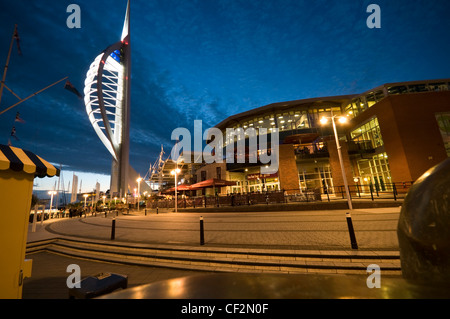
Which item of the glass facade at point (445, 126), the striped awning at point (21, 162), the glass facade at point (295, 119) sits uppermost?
the glass facade at point (295, 119)

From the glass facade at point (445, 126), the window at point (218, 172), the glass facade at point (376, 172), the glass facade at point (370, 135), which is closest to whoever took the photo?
the glass facade at point (445, 126)

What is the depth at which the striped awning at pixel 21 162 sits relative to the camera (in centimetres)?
320

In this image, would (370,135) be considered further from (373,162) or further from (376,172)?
(376,172)

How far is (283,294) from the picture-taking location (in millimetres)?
927

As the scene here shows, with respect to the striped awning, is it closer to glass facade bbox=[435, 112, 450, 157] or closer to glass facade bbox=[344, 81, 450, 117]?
glass facade bbox=[435, 112, 450, 157]

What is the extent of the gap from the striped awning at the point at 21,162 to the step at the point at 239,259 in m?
3.81

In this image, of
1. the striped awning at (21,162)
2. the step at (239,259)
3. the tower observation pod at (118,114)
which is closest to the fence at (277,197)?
the step at (239,259)

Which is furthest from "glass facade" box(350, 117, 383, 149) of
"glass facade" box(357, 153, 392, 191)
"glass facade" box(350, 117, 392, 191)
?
"glass facade" box(357, 153, 392, 191)

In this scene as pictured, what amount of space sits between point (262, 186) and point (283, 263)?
22.8 m

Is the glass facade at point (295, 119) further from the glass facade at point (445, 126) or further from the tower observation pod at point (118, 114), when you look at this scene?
the tower observation pod at point (118, 114)

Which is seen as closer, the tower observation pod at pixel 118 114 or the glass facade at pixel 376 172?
the glass facade at pixel 376 172

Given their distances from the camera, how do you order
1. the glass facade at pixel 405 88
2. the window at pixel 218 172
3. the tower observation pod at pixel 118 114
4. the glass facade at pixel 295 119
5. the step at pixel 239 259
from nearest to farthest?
the step at pixel 239 259 → the glass facade at pixel 405 88 → the window at pixel 218 172 → the glass facade at pixel 295 119 → the tower observation pod at pixel 118 114

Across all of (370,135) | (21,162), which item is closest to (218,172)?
(370,135)
